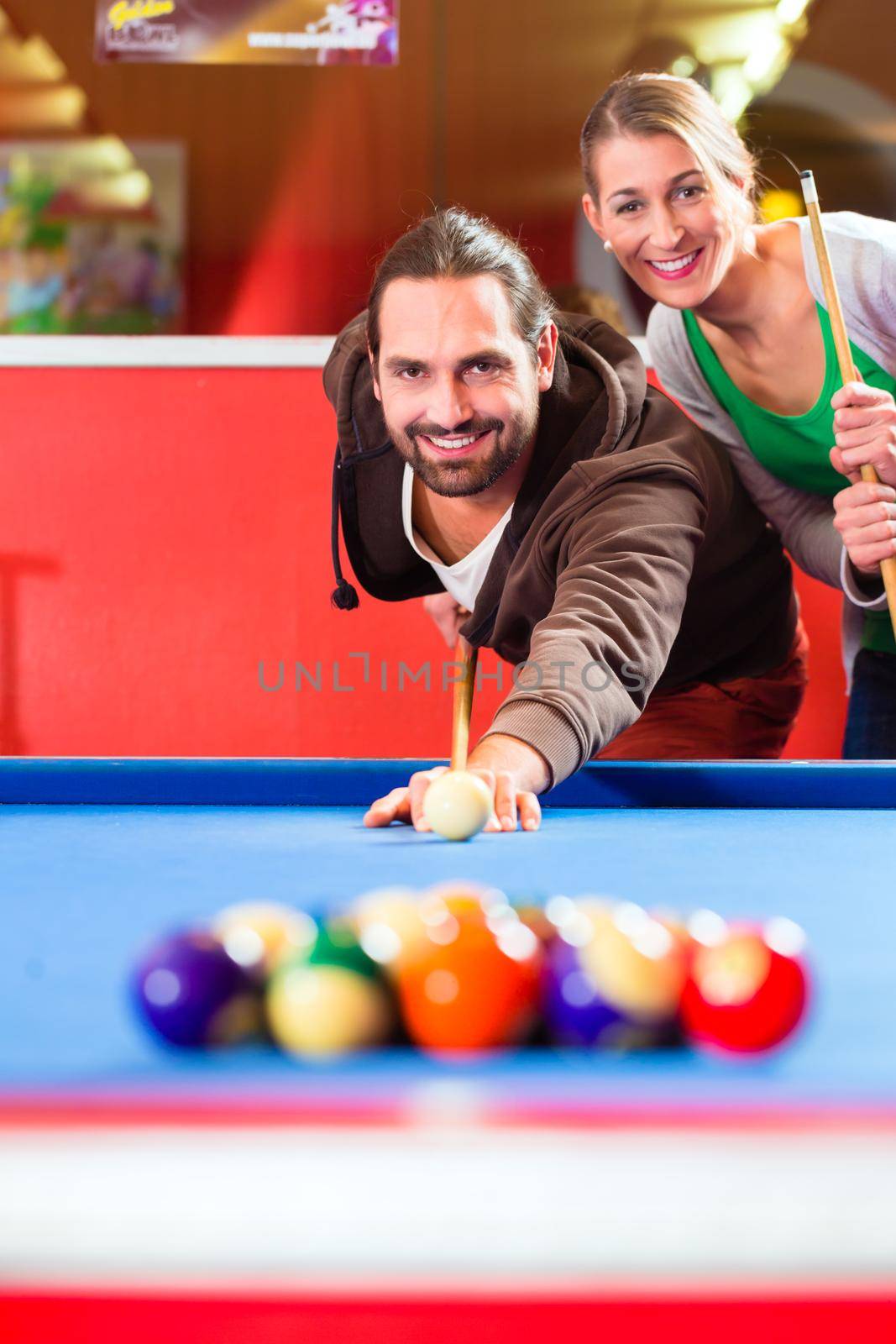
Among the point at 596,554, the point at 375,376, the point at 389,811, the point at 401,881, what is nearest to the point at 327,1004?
the point at 401,881

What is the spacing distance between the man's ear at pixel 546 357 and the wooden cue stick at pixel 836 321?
0.46 m

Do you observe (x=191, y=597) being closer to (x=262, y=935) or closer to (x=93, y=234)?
(x=93, y=234)

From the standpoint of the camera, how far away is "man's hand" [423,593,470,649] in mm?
2654

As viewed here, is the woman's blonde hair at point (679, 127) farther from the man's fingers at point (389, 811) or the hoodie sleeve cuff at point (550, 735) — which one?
the man's fingers at point (389, 811)

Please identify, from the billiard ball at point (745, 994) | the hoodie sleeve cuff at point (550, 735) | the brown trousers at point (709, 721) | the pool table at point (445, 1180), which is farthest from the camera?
the brown trousers at point (709, 721)

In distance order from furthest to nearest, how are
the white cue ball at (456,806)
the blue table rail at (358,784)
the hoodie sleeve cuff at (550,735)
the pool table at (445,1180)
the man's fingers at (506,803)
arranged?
1. the blue table rail at (358,784)
2. the hoodie sleeve cuff at (550,735)
3. the man's fingers at (506,803)
4. the white cue ball at (456,806)
5. the pool table at (445,1180)

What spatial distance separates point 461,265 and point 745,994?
1.71 m

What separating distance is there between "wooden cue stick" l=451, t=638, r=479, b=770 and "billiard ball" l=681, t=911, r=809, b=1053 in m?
1.11

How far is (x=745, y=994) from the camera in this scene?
653mm

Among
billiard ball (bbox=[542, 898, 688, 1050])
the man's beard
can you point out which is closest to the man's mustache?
the man's beard

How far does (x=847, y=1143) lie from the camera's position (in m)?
0.55

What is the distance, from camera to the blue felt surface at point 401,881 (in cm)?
62

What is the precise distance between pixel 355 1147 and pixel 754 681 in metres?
2.17

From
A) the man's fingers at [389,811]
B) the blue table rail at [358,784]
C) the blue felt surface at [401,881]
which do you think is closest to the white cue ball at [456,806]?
the blue felt surface at [401,881]
